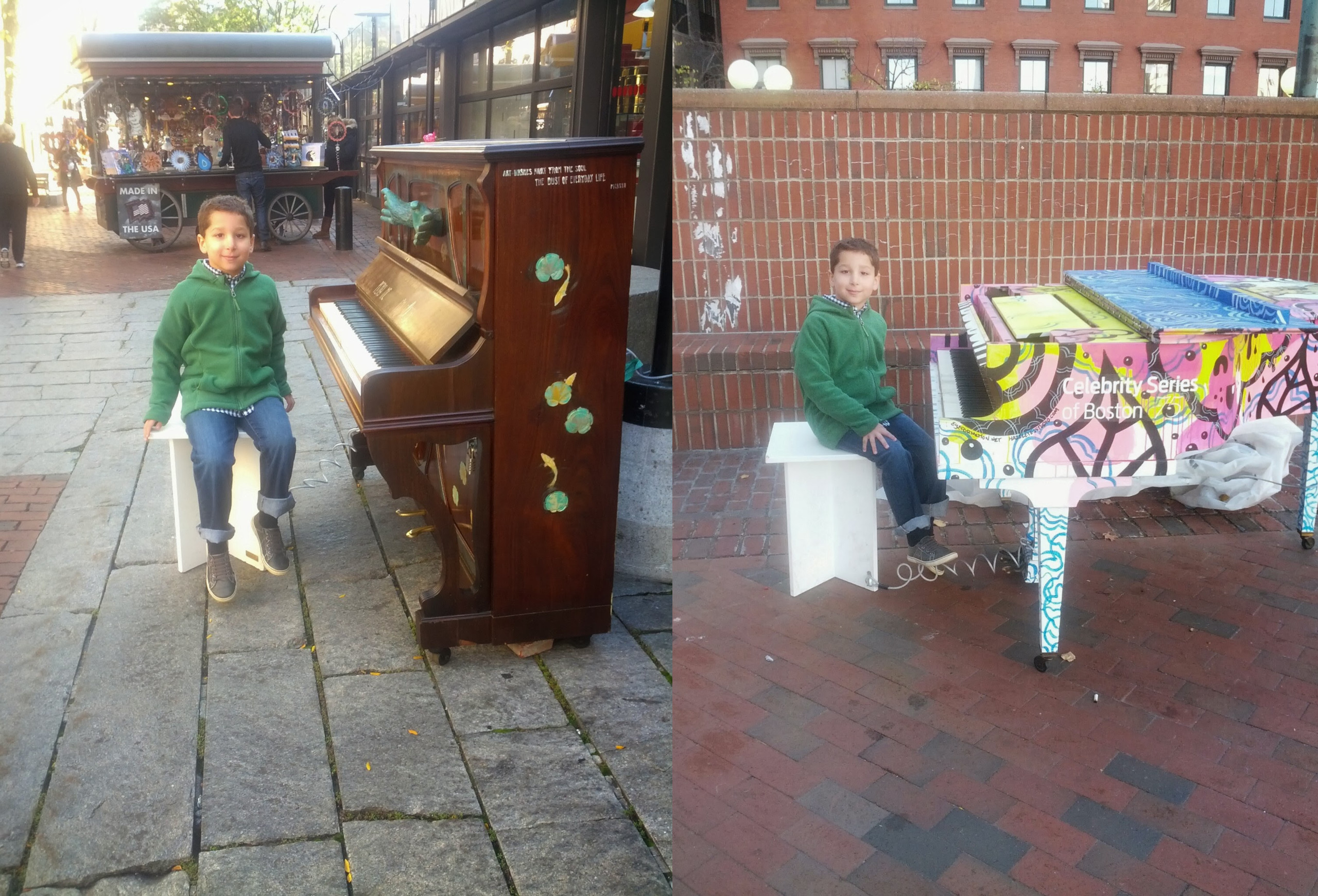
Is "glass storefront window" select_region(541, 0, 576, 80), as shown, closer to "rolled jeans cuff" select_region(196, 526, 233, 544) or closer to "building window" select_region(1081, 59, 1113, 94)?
"rolled jeans cuff" select_region(196, 526, 233, 544)

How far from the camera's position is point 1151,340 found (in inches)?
105

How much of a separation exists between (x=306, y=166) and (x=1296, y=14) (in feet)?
6.02

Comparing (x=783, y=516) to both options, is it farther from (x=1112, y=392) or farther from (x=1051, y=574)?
(x=1112, y=392)

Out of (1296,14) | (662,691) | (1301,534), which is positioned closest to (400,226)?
(662,691)

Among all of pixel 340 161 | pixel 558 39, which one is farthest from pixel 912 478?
pixel 558 39

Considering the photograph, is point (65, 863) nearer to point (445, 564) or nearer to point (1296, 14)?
point (445, 564)

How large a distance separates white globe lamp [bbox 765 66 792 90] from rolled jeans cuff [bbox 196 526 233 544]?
1.98 metres

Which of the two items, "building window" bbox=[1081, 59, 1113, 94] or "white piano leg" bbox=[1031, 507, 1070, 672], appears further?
"white piano leg" bbox=[1031, 507, 1070, 672]

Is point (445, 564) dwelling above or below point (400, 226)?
below

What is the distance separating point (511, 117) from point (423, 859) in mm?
5336

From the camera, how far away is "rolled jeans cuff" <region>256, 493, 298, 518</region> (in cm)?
317

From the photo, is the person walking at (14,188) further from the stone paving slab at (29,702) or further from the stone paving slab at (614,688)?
the stone paving slab at (614,688)

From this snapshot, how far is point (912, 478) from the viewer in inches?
121

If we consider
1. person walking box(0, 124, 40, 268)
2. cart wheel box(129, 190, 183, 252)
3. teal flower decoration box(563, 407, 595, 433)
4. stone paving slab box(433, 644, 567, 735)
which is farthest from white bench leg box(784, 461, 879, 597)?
person walking box(0, 124, 40, 268)
